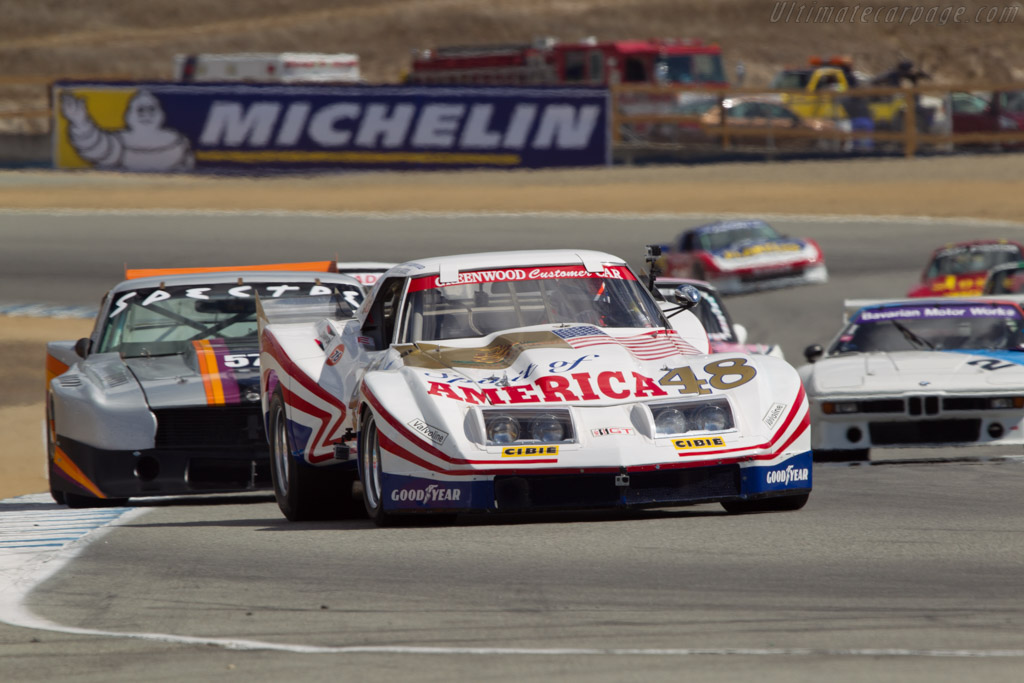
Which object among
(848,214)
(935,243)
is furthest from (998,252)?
(848,214)

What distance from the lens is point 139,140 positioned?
37.4 m

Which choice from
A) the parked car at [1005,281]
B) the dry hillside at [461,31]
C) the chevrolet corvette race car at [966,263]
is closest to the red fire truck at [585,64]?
the chevrolet corvette race car at [966,263]

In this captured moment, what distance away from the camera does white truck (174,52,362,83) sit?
161 feet

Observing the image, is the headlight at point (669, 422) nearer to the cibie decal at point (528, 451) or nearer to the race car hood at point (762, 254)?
the cibie decal at point (528, 451)

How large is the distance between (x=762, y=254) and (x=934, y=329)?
1131 centimetres

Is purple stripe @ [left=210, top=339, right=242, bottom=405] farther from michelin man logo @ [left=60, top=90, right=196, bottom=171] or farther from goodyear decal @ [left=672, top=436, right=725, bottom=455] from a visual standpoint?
michelin man logo @ [left=60, top=90, right=196, bottom=171]

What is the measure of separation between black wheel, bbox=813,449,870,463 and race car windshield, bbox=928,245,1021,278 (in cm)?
1042

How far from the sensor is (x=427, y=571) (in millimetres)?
6941

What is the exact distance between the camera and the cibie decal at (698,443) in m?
7.92

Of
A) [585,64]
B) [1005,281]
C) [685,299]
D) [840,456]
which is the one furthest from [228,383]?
Result: [585,64]

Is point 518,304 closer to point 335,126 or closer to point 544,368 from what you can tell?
point 544,368

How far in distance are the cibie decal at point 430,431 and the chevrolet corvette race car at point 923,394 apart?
4872mm

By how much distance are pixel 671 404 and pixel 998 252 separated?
15.8 metres

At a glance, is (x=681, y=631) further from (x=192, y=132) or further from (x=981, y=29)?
(x=981, y=29)
